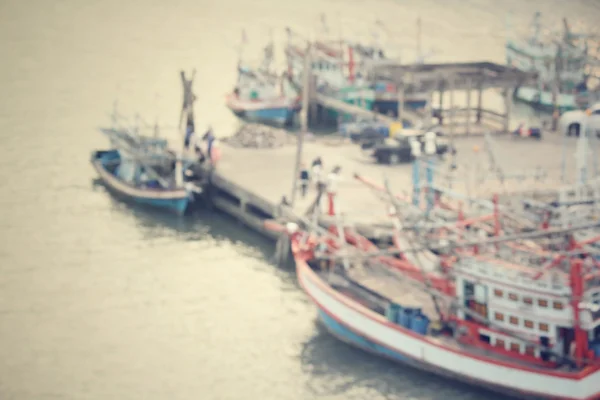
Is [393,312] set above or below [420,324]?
above

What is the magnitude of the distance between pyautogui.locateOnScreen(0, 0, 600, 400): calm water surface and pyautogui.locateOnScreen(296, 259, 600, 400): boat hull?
0.61 metres

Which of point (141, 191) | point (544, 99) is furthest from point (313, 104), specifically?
point (141, 191)

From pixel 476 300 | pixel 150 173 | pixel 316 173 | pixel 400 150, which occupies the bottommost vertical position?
pixel 150 173

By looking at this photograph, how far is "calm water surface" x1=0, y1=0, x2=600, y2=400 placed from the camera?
1502 inches

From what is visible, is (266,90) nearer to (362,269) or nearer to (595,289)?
(362,269)

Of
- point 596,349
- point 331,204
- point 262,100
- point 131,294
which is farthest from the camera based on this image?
point 262,100

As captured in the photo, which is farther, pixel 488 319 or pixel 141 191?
pixel 141 191

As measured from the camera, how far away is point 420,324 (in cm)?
3697

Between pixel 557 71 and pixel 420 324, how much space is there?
42.2 metres

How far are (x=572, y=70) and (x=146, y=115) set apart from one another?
28462 millimetres

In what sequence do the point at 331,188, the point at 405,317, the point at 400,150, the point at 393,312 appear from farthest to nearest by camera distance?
the point at 400,150 < the point at 331,188 < the point at 393,312 < the point at 405,317

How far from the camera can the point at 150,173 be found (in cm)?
5538

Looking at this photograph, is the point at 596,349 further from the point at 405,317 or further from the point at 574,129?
the point at 574,129

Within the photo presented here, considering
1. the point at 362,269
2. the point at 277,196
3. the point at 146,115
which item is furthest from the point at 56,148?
the point at 362,269
